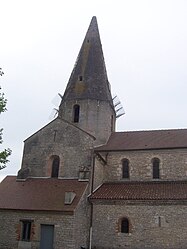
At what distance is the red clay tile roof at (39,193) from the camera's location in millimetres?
21750

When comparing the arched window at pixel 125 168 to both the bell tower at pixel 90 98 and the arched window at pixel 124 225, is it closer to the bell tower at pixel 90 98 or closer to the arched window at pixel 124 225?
the bell tower at pixel 90 98

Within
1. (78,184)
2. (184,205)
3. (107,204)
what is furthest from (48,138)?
(184,205)

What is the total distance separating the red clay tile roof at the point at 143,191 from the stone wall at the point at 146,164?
60cm

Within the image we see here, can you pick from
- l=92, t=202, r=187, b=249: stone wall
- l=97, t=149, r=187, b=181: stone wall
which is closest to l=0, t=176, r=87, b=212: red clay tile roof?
l=92, t=202, r=187, b=249: stone wall

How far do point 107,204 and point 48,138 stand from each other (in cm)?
714

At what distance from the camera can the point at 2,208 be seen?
22531 mm

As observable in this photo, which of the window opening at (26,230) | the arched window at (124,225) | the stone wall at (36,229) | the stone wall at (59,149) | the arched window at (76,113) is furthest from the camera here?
the arched window at (76,113)

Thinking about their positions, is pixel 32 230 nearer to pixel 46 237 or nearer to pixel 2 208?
pixel 46 237

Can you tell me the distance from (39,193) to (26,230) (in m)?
2.59

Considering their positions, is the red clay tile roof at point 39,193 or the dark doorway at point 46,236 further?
the red clay tile roof at point 39,193

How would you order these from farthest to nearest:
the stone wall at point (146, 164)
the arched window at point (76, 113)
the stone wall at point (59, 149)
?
the arched window at point (76, 113), the stone wall at point (146, 164), the stone wall at point (59, 149)

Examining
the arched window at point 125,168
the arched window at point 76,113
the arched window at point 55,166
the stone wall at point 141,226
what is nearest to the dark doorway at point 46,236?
the stone wall at point 141,226

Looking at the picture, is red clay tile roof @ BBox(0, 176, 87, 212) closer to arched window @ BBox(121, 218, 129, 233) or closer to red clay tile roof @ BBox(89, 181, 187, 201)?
red clay tile roof @ BBox(89, 181, 187, 201)

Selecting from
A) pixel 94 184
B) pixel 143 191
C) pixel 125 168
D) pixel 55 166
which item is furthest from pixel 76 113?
pixel 143 191
